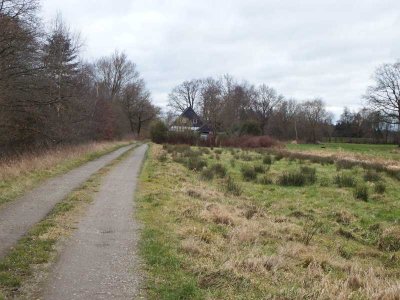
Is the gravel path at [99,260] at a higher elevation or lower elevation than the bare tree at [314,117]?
lower

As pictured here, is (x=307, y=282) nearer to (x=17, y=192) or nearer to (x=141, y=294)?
(x=141, y=294)

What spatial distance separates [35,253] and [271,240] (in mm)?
4509

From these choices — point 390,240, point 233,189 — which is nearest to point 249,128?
point 233,189

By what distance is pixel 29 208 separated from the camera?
10.6 metres

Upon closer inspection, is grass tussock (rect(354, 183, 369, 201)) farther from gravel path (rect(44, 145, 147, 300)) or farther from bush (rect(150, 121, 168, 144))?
bush (rect(150, 121, 168, 144))

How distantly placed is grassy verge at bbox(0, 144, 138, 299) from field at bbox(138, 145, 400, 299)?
1384mm

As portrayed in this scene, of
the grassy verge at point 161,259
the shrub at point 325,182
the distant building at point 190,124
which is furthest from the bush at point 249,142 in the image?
the grassy verge at point 161,259

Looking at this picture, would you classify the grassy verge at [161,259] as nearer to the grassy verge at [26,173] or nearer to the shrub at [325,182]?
the grassy verge at [26,173]

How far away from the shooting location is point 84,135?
4366 centimetres

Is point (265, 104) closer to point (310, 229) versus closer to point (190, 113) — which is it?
point (190, 113)

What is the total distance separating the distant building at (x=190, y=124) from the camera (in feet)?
238

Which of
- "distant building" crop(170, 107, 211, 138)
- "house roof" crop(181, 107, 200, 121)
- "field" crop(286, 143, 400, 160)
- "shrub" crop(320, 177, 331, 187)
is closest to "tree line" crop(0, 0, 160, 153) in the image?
"shrub" crop(320, 177, 331, 187)

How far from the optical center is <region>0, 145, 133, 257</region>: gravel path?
7925 millimetres

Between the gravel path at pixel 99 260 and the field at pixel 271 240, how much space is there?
30 centimetres
